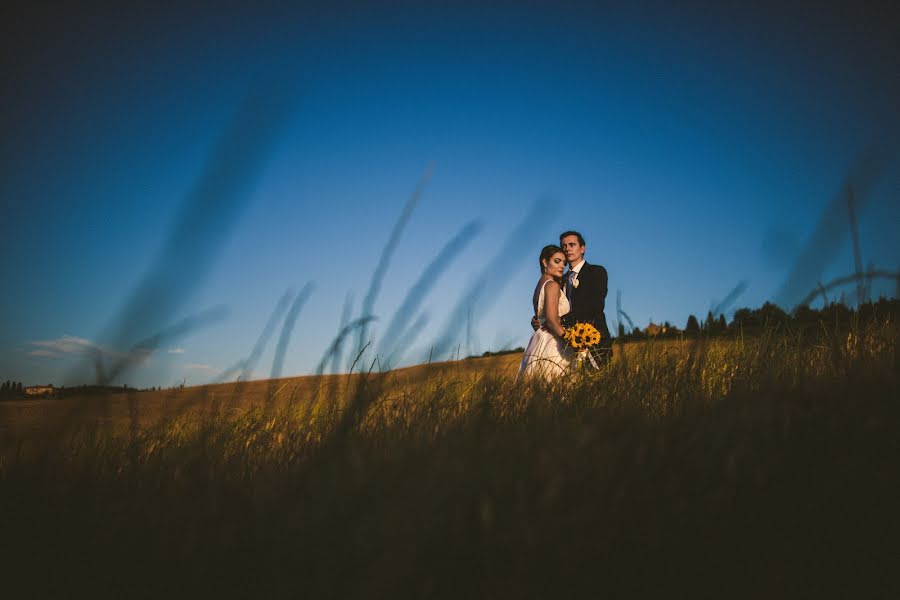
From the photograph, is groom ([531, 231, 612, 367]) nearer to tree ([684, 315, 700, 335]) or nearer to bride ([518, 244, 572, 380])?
bride ([518, 244, 572, 380])

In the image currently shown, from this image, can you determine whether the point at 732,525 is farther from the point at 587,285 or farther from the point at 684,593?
the point at 587,285

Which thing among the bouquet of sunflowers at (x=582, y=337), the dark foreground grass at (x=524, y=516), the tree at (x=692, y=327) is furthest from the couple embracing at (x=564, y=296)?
the dark foreground grass at (x=524, y=516)

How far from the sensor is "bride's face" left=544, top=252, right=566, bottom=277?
8.18m

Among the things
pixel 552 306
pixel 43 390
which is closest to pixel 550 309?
pixel 552 306

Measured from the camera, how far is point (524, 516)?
3.56ft

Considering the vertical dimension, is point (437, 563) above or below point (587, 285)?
below

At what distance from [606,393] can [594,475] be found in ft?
6.98

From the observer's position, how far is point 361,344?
203 centimetres

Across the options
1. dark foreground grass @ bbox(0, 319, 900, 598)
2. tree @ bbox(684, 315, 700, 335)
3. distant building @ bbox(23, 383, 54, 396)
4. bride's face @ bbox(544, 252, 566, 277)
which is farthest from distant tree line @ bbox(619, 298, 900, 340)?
bride's face @ bbox(544, 252, 566, 277)

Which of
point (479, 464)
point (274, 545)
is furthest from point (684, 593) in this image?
point (274, 545)

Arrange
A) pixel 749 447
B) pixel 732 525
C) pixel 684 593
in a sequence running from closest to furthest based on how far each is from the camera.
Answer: pixel 684 593 → pixel 732 525 → pixel 749 447

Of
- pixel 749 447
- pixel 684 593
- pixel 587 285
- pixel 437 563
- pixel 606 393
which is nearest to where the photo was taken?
pixel 437 563

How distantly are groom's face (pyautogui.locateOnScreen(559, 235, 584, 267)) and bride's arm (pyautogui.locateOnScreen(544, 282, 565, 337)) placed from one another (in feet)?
3.23

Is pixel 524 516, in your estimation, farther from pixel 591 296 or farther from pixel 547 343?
pixel 591 296
